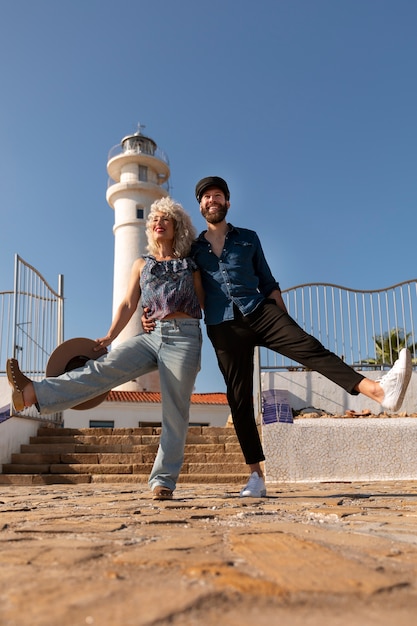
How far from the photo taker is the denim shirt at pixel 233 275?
→ 147 inches

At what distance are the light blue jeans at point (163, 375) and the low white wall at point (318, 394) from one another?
197 inches

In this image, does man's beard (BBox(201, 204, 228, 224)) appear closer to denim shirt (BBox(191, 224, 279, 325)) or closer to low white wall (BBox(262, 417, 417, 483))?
denim shirt (BBox(191, 224, 279, 325))

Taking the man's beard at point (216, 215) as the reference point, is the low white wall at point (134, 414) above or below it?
below

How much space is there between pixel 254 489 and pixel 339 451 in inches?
136

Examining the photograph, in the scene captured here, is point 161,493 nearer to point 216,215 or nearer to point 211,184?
point 216,215

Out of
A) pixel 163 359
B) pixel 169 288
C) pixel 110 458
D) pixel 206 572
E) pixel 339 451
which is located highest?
pixel 169 288

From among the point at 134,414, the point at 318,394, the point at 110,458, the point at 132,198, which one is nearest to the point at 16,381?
the point at 110,458

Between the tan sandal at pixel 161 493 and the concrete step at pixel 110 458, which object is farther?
the concrete step at pixel 110 458

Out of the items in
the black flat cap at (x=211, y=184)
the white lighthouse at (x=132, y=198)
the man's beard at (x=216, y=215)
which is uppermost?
the white lighthouse at (x=132, y=198)

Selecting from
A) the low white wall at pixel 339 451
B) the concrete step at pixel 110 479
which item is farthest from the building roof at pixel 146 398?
the low white wall at pixel 339 451

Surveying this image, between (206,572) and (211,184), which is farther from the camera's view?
(211,184)

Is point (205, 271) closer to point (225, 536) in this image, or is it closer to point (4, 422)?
point (225, 536)

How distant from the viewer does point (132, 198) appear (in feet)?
87.6

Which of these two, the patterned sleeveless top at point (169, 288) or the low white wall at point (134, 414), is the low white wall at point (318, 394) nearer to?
the patterned sleeveless top at point (169, 288)
